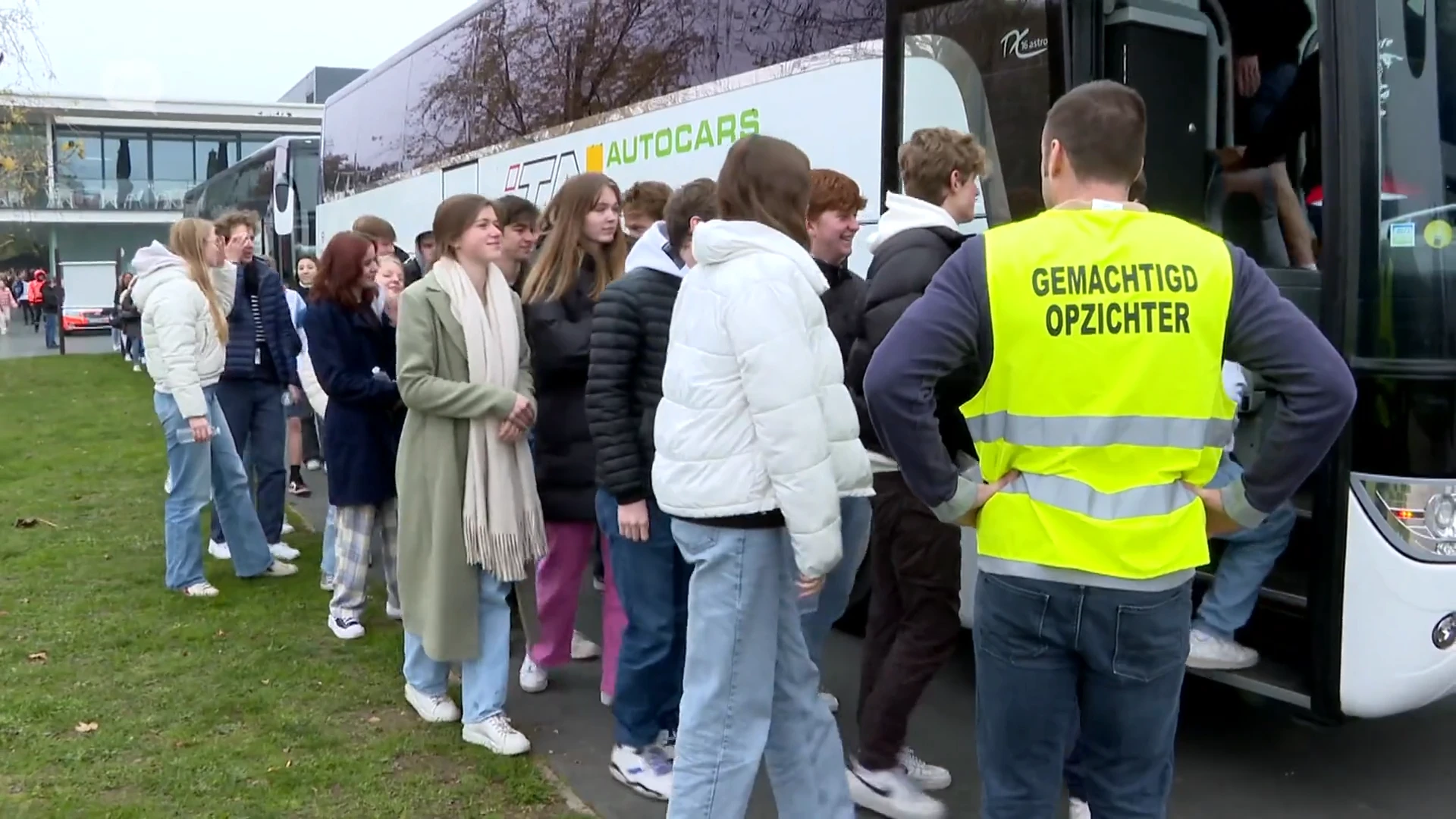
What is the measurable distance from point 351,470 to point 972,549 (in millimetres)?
2665

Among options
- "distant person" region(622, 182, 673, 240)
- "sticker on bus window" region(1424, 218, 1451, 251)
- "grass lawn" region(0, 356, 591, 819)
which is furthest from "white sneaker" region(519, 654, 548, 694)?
"sticker on bus window" region(1424, 218, 1451, 251)

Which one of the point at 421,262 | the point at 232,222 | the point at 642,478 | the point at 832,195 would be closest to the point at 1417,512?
the point at 832,195

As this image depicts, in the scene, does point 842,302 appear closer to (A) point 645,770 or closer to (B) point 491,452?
(B) point 491,452

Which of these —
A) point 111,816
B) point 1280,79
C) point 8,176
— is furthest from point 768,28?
point 8,176

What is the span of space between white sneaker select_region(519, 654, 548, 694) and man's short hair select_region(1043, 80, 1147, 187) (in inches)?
137

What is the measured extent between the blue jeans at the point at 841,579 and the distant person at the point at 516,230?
210cm

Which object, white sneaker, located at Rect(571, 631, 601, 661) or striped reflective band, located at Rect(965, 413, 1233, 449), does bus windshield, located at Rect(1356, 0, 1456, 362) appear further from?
white sneaker, located at Rect(571, 631, 601, 661)

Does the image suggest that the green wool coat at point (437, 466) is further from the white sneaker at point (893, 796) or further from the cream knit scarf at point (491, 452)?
the white sneaker at point (893, 796)

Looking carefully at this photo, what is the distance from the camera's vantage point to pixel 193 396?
632 centimetres

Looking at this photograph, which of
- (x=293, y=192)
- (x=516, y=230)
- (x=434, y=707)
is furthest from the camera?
(x=293, y=192)

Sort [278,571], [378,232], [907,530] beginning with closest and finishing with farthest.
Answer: [907,530] → [378,232] → [278,571]

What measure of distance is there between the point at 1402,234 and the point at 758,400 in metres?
2.09

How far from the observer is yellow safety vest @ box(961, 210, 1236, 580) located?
2.34 m

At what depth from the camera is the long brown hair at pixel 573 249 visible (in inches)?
178
